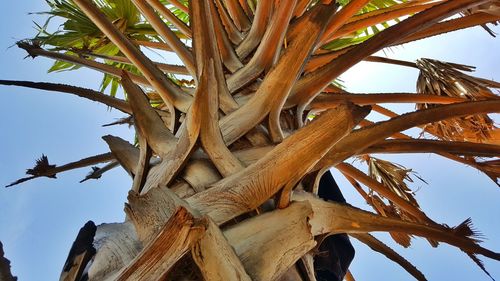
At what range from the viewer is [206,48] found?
1.53 meters

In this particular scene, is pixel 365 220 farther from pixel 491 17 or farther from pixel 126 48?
pixel 491 17

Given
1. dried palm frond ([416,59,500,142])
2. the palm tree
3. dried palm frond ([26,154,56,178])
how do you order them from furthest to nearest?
dried palm frond ([416,59,500,142])
dried palm frond ([26,154,56,178])
the palm tree

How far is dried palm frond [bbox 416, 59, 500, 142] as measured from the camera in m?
3.14

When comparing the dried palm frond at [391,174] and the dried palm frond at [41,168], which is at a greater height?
the dried palm frond at [41,168]

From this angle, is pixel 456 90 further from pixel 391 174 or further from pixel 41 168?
pixel 41 168

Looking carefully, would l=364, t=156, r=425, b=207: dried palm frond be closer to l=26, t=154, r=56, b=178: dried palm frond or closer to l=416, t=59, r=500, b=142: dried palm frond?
l=416, t=59, r=500, b=142: dried palm frond

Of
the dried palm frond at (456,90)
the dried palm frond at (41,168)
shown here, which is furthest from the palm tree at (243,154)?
the dried palm frond at (456,90)

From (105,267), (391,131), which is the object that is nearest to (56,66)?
(391,131)

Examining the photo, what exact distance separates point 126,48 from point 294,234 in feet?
3.72

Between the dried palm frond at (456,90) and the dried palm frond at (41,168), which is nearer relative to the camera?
the dried palm frond at (41,168)

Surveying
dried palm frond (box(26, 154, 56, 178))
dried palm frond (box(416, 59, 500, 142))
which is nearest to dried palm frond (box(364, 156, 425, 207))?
dried palm frond (box(416, 59, 500, 142))

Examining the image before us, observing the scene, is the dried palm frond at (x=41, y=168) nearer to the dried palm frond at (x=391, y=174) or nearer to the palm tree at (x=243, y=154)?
the palm tree at (x=243, y=154)

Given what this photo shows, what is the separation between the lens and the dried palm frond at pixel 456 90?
3137 mm

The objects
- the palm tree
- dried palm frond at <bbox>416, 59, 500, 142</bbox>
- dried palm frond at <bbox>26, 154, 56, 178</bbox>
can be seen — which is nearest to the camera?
the palm tree
